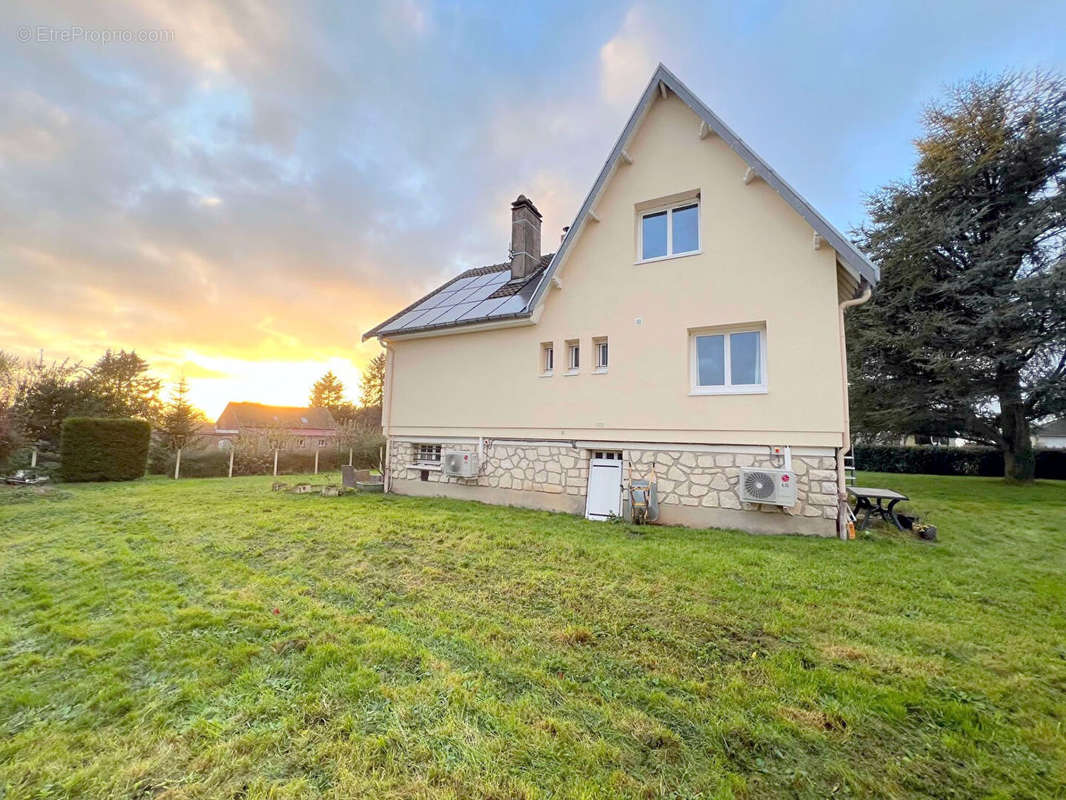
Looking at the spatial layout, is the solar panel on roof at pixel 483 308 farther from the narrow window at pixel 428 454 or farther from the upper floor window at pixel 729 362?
the upper floor window at pixel 729 362

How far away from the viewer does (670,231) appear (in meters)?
8.55

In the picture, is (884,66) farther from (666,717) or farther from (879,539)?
(666,717)

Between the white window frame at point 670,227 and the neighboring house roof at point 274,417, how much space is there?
3800 centimetres

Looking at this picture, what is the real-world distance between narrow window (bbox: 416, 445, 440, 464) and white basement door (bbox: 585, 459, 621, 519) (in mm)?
4396

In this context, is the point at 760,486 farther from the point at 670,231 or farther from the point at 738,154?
the point at 738,154

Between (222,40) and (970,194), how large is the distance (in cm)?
2175

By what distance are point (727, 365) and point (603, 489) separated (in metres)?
3.32

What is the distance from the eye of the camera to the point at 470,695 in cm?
271

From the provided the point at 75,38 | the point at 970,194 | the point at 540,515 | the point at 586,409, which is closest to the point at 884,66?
the point at 970,194

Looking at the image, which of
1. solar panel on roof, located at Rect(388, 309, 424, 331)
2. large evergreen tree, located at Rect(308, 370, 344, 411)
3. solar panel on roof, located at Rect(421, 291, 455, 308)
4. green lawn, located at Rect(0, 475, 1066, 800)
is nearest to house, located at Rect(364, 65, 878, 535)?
solar panel on roof, located at Rect(388, 309, 424, 331)

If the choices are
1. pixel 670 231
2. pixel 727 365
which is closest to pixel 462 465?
pixel 727 365

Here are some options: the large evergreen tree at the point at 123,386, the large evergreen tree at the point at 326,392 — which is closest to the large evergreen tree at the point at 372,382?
the large evergreen tree at the point at 326,392

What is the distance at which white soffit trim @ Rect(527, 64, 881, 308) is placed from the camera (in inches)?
269

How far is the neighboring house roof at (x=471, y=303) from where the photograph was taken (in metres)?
10.3
